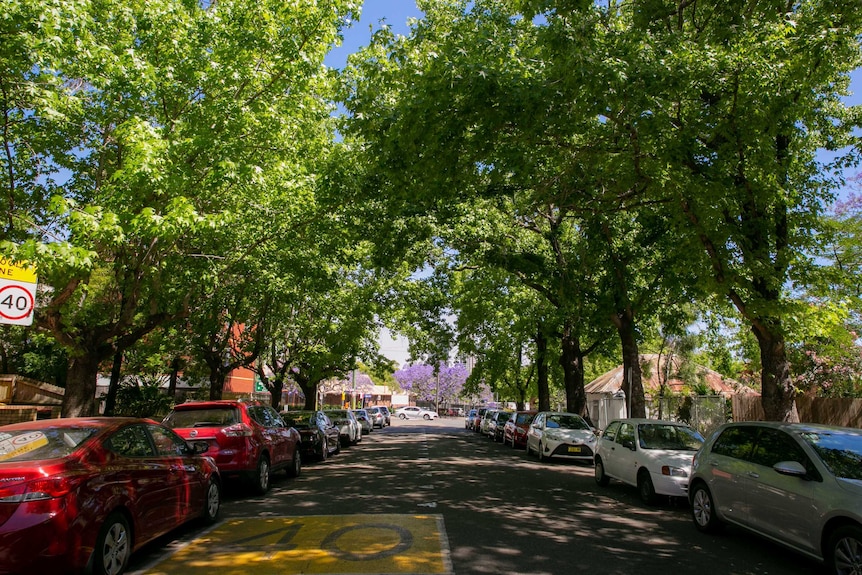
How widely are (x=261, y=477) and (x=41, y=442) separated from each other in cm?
529

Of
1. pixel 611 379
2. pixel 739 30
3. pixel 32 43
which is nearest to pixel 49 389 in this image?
pixel 32 43

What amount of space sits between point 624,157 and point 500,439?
20.2m

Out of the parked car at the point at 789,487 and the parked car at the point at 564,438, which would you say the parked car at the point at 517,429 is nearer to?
the parked car at the point at 564,438

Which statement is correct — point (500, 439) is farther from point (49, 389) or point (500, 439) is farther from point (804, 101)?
point (804, 101)

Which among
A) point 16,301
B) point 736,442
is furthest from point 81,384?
point 736,442

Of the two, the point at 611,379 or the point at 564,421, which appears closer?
the point at 564,421

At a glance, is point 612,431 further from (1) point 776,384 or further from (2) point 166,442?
(2) point 166,442

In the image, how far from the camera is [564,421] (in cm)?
1858

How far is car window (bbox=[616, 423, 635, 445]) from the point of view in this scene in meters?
11.2

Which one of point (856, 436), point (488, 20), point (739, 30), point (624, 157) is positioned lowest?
point (856, 436)

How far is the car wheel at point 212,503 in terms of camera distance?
795 centimetres

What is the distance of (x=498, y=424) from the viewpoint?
28.7m

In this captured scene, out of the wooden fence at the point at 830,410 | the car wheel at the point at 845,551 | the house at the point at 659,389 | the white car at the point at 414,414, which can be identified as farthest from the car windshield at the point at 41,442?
the white car at the point at 414,414

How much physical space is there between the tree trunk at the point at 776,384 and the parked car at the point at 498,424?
16960mm
